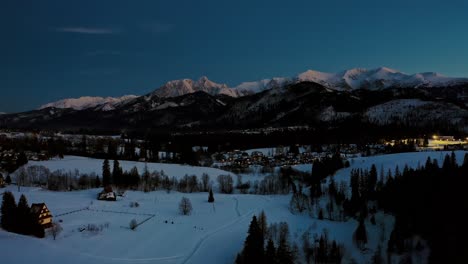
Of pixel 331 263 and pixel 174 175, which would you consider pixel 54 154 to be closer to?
pixel 174 175

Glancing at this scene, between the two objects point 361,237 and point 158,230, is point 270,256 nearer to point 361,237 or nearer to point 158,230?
point 361,237

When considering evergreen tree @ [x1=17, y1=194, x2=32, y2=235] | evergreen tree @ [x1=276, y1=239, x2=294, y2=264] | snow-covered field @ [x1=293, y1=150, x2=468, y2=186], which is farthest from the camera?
snow-covered field @ [x1=293, y1=150, x2=468, y2=186]

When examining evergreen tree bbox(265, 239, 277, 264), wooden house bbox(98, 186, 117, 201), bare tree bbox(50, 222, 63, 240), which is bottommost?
evergreen tree bbox(265, 239, 277, 264)

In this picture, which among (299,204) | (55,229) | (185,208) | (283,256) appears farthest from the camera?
(299,204)

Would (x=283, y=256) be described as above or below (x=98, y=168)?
below

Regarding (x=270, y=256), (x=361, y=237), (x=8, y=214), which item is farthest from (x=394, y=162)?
(x=8, y=214)

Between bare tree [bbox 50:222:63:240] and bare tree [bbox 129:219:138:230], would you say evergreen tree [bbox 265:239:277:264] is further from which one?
bare tree [bbox 50:222:63:240]

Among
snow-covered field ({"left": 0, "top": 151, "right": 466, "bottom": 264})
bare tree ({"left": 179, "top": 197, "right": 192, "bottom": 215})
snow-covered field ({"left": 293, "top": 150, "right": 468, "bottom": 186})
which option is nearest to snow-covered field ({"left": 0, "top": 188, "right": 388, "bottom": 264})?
snow-covered field ({"left": 0, "top": 151, "right": 466, "bottom": 264})
